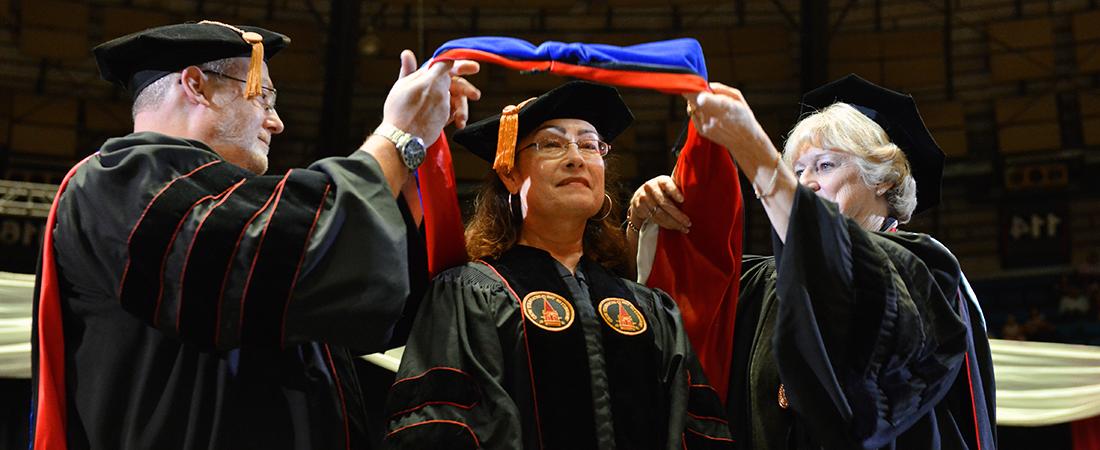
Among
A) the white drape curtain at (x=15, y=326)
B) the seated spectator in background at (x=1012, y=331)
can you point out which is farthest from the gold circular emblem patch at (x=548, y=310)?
the seated spectator in background at (x=1012, y=331)

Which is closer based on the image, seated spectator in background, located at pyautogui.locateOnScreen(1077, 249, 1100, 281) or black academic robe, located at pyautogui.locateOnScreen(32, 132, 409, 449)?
black academic robe, located at pyautogui.locateOnScreen(32, 132, 409, 449)

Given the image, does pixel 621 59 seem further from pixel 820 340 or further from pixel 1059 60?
pixel 1059 60

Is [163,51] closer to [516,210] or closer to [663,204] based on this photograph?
[516,210]

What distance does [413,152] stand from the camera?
1.97m

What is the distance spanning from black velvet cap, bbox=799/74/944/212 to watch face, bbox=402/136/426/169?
44.5 inches

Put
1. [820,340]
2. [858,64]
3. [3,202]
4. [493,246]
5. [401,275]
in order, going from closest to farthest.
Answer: [401,275]
[820,340]
[493,246]
[3,202]
[858,64]

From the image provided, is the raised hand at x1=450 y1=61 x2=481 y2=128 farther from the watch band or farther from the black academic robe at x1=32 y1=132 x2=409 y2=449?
the black academic robe at x1=32 y1=132 x2=409 y2=449

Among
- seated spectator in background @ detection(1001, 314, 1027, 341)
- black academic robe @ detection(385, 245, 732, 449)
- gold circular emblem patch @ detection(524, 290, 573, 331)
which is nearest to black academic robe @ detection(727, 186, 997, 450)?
black academic robe @ detection(385, 245, 732, 449)

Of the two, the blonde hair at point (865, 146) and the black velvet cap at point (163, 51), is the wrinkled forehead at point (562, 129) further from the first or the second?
the black velvet cap at point (163, 51)

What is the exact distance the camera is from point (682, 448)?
2.18 metres

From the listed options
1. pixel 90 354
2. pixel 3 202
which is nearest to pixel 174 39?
pixel 90 354

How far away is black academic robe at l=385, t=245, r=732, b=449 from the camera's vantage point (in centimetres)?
202

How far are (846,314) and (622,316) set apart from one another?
19.7 inches

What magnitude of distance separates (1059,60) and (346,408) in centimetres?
1136
